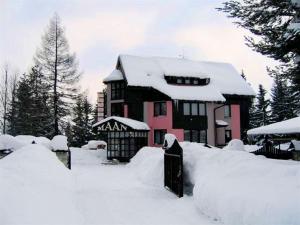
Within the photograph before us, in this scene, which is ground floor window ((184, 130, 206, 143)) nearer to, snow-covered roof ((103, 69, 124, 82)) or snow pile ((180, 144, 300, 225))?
snow-covered roof ((103, 69, 124, 82))

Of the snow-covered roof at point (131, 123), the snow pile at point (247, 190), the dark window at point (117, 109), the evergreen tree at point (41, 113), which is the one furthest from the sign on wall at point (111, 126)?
the snow pile at point (247, 190)

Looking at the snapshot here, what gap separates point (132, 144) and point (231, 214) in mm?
24776

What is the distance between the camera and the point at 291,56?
36.0ft

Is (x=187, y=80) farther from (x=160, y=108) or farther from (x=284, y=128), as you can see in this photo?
(x=284, y=128)

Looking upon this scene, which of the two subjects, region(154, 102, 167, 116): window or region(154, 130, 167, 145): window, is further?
region(154, 102, 167, 116): window

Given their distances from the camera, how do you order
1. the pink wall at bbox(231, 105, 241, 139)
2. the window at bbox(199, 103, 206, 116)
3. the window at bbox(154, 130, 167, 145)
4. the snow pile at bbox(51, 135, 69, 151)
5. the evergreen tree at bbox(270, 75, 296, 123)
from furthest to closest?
the evergreen tree at bbox(270, 75, 296, 123), the pink wall at bbox(231, 105, 241, 139), the window at bbox(199, 103, 206, 116), the window at bbox(154, 130, 167, 145), the snow pile at bbox(51, 135, 69, 151)

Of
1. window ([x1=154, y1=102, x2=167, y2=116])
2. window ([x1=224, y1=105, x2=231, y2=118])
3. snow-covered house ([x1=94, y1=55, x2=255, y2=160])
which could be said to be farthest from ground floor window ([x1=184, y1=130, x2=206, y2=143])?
window ([x1=224, y1=105, x2=231, y2=118])

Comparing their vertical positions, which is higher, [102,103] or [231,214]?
[102,103]

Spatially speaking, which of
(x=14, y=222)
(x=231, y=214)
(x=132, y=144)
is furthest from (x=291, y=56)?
(x=132, y=144)

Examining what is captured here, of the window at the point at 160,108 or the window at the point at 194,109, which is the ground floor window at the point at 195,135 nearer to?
the window at the point at 194,109

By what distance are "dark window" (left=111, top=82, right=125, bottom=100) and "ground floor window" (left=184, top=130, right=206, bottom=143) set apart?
23.5 ft

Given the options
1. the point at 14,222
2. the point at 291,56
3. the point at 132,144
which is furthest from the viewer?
the point at 132,144

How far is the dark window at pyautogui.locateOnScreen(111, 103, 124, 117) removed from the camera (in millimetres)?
35312

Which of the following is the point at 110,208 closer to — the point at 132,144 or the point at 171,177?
the point at 171,177
